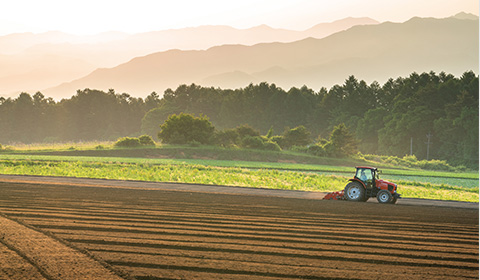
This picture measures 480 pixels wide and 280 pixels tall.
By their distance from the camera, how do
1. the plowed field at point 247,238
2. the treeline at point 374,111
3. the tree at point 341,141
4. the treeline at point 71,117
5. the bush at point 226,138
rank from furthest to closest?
the treeline at point 71,117
the treeline at point 374,111
the tree at point 341,141
the bush at point 226,138
the plowed field at point 247,238

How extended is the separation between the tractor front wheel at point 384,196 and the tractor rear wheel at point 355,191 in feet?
1.67

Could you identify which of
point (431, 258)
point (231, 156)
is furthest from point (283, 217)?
point (231, 156)

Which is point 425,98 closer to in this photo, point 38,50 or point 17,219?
point 17,219

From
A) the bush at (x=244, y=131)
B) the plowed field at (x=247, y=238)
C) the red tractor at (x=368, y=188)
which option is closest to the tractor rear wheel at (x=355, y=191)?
the red tractor at (x=368, y=188)

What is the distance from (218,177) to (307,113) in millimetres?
57614

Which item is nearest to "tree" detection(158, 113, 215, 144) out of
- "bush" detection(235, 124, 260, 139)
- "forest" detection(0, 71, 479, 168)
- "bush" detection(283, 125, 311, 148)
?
"bush" detection(235, 124, 260, 139)

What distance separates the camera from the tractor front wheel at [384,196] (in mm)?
18547

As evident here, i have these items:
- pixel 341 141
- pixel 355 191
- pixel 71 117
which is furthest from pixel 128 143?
pixel 71 117

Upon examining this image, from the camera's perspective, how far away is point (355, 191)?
18.7 meters

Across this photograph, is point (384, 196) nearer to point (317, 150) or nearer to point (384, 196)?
point (384, 196)

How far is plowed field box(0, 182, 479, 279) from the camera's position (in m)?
7.40

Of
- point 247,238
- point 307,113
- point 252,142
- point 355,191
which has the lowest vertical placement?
point 247,238

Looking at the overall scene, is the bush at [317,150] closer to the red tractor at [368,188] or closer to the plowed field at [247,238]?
the red tractor at [368,188]

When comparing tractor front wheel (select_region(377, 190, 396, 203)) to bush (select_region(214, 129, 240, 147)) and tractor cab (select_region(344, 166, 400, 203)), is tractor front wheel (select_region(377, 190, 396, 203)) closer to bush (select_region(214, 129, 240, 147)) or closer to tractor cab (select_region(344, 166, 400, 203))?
tractor cab (select_region(344, 166, 400, 203))
